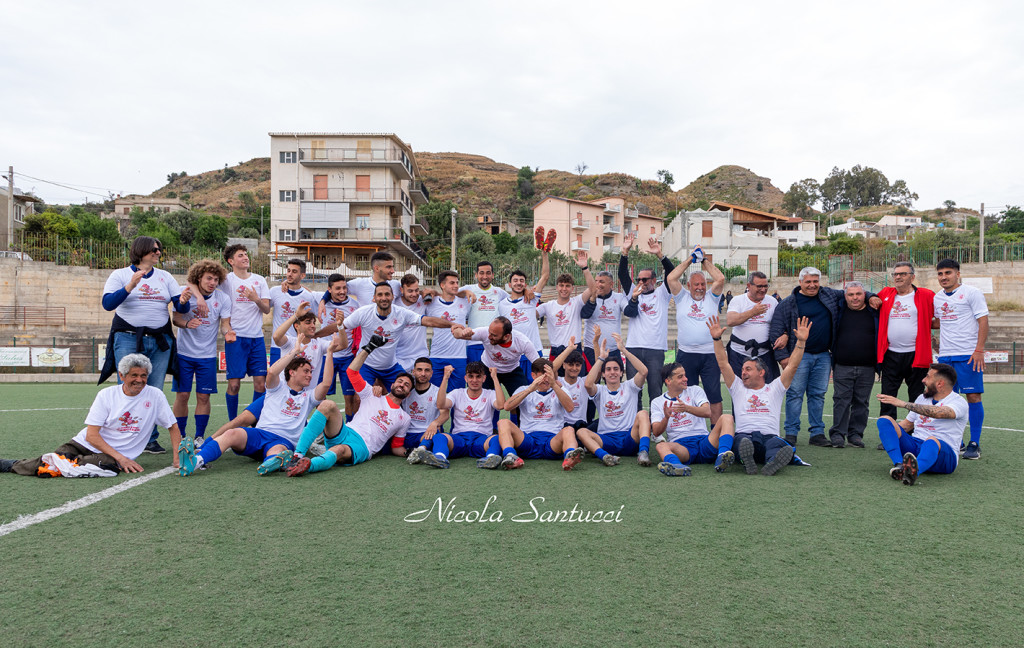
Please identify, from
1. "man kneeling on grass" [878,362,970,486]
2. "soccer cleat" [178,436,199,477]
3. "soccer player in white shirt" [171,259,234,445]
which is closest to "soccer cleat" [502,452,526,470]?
"soccer cleat" [178,436,199,477]

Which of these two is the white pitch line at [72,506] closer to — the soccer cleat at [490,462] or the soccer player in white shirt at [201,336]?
the soccer player in white shirt at [201,336]

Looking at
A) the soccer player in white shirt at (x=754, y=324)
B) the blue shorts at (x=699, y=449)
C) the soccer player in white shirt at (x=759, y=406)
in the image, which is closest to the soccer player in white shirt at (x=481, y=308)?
the blue shorts at (x=699, y=449)

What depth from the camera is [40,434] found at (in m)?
7.38

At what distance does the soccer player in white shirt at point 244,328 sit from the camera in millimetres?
6934

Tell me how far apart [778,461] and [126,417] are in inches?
212

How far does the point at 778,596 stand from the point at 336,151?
53.0 meters

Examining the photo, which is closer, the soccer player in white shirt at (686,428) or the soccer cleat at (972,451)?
the soccer player in white shirt at (686,428)

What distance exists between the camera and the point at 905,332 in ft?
22.7

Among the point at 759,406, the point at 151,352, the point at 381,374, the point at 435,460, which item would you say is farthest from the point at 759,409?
the point at 151,352

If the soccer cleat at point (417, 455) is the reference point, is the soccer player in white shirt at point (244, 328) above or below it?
above

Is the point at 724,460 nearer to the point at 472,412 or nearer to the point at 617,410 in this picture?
the point at 617,410

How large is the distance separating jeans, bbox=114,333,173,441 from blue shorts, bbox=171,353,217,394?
21 cm

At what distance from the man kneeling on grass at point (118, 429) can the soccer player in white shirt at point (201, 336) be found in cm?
106

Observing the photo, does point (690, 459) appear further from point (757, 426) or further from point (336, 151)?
point (336, 151)
